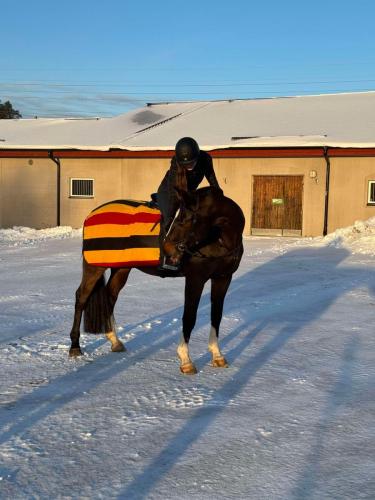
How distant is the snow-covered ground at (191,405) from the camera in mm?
2980

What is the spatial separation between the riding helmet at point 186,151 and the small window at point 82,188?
17842 millimetres

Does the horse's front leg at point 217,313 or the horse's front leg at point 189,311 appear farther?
the horse's front leg at point 217,313

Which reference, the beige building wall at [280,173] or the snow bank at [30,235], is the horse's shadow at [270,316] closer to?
the beige building wall at [280,173]

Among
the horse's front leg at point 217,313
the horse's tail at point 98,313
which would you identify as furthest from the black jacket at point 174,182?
the horse's tail at point 98,313

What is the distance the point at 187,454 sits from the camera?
328cm

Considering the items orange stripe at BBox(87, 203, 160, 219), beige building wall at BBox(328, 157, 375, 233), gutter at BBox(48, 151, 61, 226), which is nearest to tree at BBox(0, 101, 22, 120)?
gutter at BBox(48, 151, 61, 226)

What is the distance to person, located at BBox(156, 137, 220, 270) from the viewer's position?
4754 millimetres

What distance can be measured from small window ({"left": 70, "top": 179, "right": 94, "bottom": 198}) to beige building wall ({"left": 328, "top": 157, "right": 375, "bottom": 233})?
9.74 m

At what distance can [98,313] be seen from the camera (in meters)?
5.77

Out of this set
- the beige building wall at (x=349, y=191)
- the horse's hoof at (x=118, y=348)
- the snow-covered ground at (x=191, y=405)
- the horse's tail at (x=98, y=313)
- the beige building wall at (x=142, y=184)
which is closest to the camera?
the snow-covered ground at (x=191, y=405)

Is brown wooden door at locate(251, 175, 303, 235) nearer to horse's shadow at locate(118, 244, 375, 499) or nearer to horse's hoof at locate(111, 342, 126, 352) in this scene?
horse's shadow at locate(118, 244, 375, 499)

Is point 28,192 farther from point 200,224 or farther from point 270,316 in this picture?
point 200,224

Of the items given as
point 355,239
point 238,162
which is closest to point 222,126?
point 238,162

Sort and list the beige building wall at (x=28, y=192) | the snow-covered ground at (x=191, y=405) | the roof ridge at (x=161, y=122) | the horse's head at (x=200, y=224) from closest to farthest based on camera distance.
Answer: the snow-covered ground at (x=191, y=405), the horse's head at (x=200, y=224), the beige building wall at (x=28, y=192), the roof ridge at (x=161, y=122)
